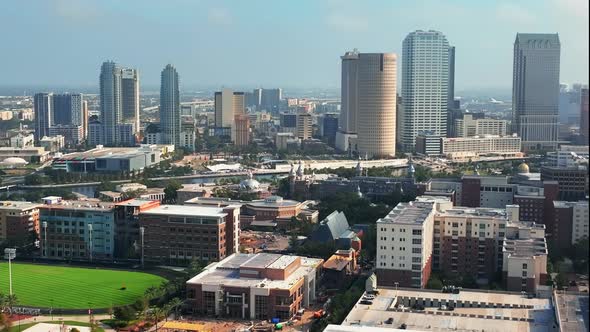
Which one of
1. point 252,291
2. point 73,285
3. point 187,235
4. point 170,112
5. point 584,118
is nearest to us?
point 584,118

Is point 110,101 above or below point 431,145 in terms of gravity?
above

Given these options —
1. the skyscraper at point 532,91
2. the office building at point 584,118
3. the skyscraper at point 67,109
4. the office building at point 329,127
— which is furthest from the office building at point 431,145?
the office building at point 584,118

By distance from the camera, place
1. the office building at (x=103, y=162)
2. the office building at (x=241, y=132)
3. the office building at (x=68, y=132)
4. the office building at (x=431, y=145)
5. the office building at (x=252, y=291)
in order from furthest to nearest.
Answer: the office building at (x=68, y=132) < the office building at (x=241, y=132) < the office building at (x=431, y=145) < the office building at (x=103, y=162) < the office building at (x=252, y=291)

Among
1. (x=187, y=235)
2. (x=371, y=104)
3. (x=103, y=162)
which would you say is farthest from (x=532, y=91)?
(x=187, y=235)

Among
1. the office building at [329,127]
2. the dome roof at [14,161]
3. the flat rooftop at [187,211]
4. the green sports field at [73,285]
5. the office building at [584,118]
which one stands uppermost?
the office building at [584,118]

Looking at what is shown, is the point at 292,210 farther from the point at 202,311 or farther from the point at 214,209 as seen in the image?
the point at 202,311

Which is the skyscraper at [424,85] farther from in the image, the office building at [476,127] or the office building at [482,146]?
the office building at [482,146]

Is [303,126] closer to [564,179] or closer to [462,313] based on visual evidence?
[564,179]

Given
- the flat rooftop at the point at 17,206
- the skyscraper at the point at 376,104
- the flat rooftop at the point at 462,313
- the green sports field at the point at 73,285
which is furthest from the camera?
the skyscraper at the point at 376,104
